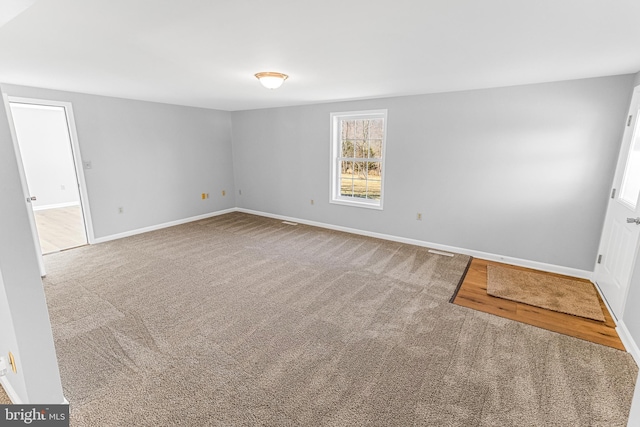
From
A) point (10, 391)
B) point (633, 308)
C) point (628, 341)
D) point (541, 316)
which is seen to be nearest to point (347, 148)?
point (541, 316)

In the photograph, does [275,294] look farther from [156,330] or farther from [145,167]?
[145,167]

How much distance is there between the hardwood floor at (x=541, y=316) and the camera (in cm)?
244

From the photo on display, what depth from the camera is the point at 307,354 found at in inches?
86.1

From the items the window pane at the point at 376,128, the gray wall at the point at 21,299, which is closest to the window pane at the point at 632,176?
the window pane at the point at 376,128

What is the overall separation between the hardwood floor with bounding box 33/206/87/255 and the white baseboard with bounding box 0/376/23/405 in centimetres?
307

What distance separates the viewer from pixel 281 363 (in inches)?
82.2

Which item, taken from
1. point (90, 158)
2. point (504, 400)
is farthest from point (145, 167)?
point (504, 400)

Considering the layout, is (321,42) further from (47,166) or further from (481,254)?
(47,166)

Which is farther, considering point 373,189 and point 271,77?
point 373,189

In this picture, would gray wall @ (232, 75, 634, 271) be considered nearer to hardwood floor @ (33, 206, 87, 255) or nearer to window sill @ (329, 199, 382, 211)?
window sill @ (329, 199, 382, 211)

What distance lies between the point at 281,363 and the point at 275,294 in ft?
3.38

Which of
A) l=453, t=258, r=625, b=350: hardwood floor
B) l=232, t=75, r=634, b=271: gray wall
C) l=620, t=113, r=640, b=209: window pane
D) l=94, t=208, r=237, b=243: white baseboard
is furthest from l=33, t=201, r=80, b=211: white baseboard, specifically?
l=620, t=113, r=640, b=209: window pane

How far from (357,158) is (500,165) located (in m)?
2.19

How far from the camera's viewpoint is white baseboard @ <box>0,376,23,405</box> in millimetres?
1673
